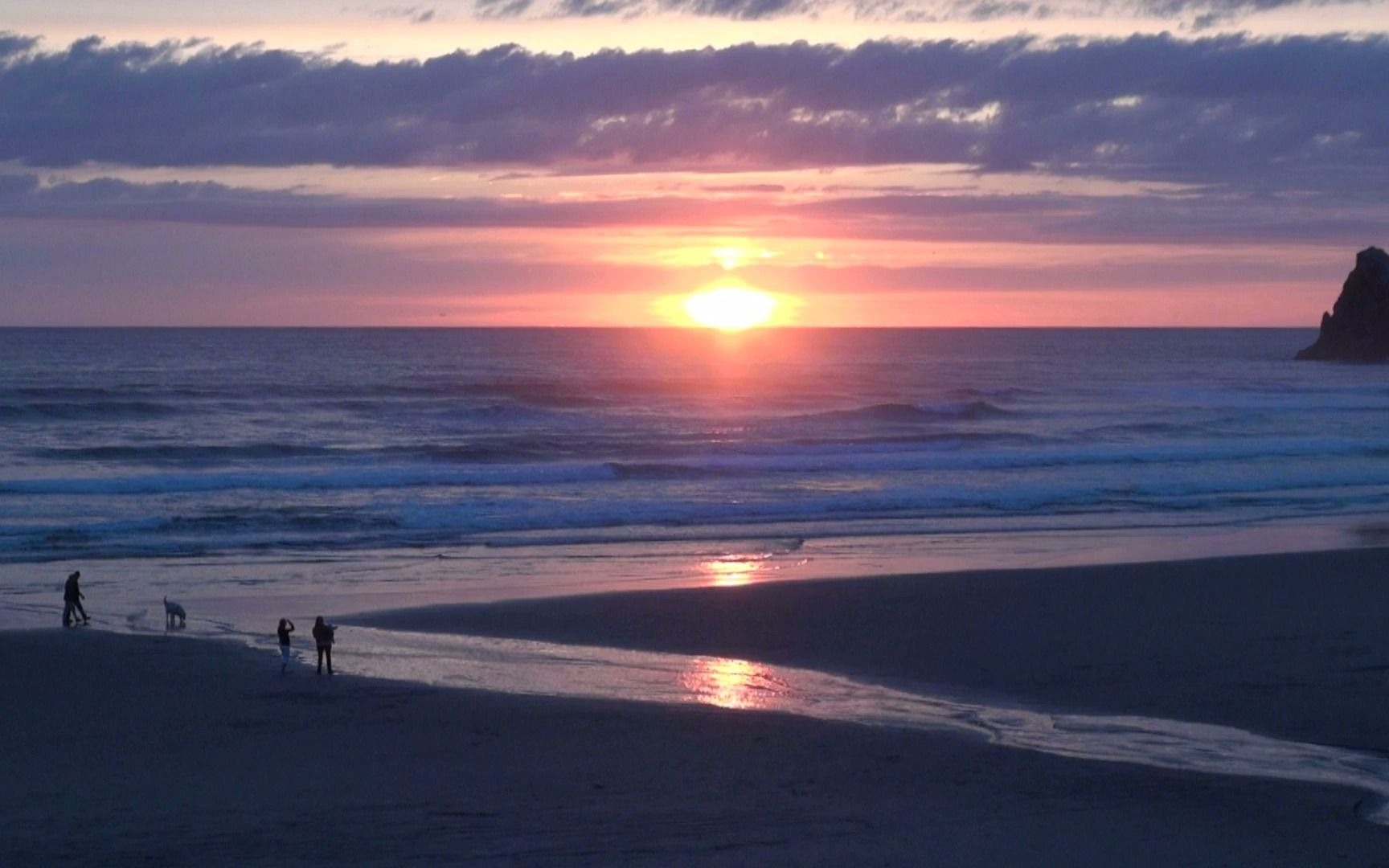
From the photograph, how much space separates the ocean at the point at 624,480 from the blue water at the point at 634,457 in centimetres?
16

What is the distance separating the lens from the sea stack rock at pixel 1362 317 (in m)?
94.0

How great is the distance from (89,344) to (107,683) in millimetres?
115068

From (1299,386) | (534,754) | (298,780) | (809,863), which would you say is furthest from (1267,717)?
(1299,386)

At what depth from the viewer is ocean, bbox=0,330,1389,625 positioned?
21594 millimetres

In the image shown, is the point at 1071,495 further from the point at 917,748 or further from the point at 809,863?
the point at 809,863

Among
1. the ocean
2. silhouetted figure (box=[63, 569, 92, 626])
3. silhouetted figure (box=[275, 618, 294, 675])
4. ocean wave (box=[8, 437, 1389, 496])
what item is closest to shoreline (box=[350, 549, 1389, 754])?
the ocean

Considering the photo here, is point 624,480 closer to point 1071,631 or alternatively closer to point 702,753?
point 1071,631

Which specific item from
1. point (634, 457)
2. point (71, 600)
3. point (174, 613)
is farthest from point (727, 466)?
point (71, 600)

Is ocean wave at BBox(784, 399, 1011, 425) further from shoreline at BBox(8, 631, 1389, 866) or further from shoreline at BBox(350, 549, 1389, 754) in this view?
shoreline at BBox(8, 631, 1389, 866)

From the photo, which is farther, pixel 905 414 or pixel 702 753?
pixel 905 414

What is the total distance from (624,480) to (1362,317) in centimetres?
8068

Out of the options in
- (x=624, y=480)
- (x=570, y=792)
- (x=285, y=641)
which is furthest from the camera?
(x=624, y=480)

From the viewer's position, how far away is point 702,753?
34.7ft

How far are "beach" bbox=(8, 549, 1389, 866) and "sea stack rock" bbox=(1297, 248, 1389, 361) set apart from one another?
87.6m
